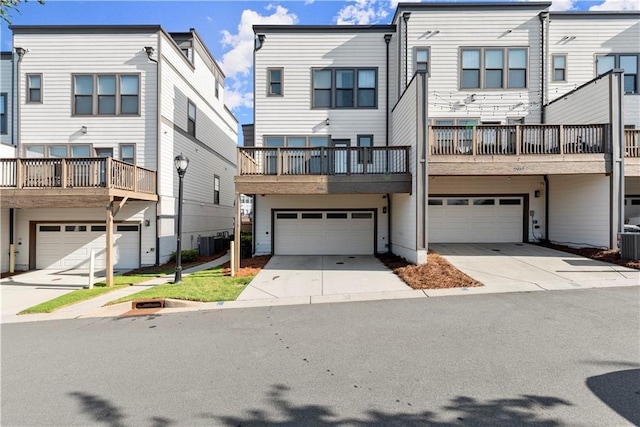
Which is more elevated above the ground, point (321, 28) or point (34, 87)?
point (321, 28)

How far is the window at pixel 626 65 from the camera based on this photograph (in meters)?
13.3

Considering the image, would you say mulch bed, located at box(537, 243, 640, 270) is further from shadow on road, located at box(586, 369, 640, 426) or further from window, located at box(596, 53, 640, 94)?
window, located at box(596, 53, 640, 94)

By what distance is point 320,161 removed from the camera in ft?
36.3

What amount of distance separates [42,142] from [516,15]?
20.5 m

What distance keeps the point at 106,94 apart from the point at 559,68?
19237 millimetres

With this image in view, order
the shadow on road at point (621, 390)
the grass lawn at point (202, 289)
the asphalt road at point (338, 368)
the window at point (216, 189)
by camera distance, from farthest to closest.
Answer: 1. the window at point (216, 189)
2. the grass lawn at point (202, 289)
3. the asphalt road at point (338, 368)
4. the shadow on road at point (621, 390)

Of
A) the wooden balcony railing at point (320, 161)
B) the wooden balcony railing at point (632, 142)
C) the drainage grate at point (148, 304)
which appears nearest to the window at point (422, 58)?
the wooden balcony railing at point (320, 161)

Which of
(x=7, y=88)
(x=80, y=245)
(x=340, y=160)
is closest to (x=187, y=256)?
(x=80, y=245)

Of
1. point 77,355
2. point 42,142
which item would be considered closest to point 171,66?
point 42,142

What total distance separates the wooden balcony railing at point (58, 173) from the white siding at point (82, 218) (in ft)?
6.54

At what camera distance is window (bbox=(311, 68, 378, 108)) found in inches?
550

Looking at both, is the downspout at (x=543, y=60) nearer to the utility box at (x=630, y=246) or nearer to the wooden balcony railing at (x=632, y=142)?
the wooden balcony railing at (x=632, y=142)

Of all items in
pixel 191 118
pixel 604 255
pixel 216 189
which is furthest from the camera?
pixel 216 189

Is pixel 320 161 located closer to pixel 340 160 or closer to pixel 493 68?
pixel 340 160
